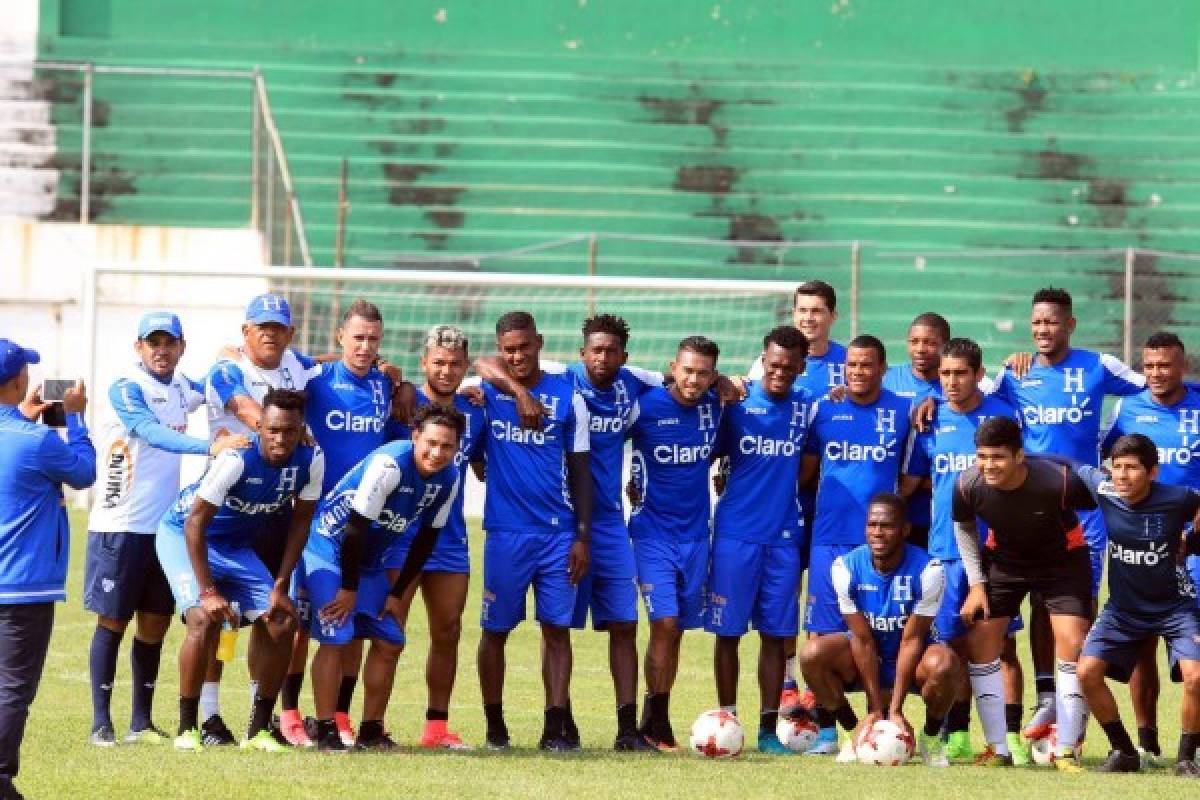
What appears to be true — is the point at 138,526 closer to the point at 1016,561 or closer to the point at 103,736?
the point at 103,736

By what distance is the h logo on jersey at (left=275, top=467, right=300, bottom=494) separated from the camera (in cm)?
1074

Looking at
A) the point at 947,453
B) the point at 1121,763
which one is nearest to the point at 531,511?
the point at 947,453

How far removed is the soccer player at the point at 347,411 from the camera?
1145 centimetres

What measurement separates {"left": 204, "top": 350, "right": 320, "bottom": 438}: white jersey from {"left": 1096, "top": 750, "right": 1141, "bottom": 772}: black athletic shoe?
472 cm

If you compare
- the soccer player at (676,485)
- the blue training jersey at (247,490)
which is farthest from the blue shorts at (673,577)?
the blue training jersey at (247,490)

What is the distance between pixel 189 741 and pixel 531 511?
228 centimetres

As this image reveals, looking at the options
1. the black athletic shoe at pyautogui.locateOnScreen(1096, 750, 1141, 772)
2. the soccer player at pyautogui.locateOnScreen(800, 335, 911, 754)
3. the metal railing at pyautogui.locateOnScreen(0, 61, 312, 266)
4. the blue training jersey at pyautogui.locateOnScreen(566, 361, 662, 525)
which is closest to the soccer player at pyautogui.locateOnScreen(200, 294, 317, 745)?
the blue training jersey at pyautogui.locateOnScreen(566, 361, 662, 525)

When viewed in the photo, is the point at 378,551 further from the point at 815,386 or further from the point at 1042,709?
the point at 1042,709

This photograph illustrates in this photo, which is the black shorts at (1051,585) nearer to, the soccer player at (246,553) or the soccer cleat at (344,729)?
the soccer cleat at (344,729)

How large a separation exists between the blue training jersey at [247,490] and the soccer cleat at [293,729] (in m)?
1.01

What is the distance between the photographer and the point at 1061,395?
40.5ft

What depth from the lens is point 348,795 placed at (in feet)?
30.8

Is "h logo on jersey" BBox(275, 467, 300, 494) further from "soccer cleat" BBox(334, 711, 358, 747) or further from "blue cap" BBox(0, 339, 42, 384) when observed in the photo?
"blue cap" BBox(0, 339, 42, 384)

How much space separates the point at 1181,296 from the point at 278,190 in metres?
10.5
